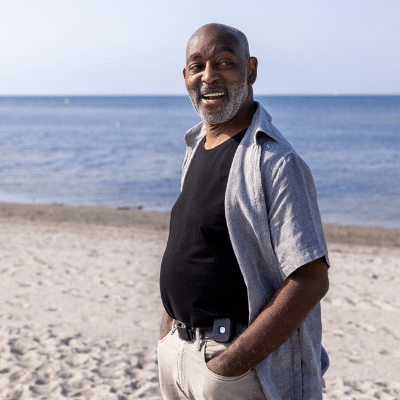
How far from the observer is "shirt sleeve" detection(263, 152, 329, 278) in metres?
1.62

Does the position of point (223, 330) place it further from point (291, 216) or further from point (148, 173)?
point (148, 173)

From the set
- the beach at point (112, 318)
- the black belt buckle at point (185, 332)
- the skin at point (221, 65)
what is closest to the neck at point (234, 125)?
the skin at point (221, 65)

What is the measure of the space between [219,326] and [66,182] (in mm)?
19385

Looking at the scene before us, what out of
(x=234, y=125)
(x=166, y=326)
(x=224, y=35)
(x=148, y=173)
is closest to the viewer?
(x=224, y=35)

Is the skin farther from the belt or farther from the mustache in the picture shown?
the belt

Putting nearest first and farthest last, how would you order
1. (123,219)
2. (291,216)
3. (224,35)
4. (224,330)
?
(291,216)
(224,330)
(224,35)
(123,219)

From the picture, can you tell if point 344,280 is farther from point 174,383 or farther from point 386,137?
point 386,137

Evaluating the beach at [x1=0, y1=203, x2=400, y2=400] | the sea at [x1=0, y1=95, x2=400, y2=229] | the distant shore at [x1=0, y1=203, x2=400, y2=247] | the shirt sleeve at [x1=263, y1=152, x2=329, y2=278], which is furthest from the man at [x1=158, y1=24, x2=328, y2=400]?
the sea at [x1=0, y1=95, x2=400, y2=229]

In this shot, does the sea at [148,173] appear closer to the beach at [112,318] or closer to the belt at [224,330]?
the beach at [112,318]

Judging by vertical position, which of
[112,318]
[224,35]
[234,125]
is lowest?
[112,318]

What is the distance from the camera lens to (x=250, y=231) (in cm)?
172

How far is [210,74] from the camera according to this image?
190 centimetres

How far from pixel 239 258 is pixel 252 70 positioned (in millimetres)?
780

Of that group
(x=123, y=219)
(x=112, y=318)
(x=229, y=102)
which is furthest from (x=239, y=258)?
(x=123, y=219)
